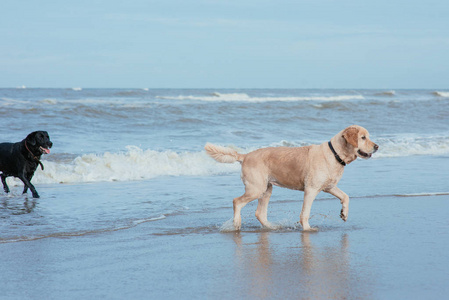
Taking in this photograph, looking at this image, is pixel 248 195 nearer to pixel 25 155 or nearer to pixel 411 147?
pixel 25 155

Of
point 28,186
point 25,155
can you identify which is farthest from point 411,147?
point 28,186

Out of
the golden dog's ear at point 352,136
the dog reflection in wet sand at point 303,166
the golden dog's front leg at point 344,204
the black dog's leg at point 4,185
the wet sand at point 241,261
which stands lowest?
the black dog's leg at point 4,185

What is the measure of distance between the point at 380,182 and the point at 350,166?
2.25 meters

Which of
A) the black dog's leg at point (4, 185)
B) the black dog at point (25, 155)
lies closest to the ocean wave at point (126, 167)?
the black dog's leg at point (4, 185)

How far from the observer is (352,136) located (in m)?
6.22

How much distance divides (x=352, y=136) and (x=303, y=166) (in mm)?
676

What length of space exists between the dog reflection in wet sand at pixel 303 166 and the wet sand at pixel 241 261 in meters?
0.39

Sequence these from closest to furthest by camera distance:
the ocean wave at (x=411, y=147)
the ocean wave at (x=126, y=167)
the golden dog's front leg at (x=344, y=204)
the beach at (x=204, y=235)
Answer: the beach at (x=204, y=235)
the golden dog's front leg at (x=344, y=204)
the ocean wave at (x=126, y=167)
the ocean wave at (x=411, y=147)

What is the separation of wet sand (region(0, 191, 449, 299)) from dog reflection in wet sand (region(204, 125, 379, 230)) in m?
0.39

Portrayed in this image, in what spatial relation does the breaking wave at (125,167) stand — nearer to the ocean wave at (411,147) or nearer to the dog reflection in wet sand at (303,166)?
the dog reflection in wet sand at (303,166)

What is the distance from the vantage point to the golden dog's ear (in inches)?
245

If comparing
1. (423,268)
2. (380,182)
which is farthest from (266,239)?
(380,182)

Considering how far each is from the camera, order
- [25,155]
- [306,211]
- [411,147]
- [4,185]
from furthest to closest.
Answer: [411,147], [4,185], [25,155], [306,211]

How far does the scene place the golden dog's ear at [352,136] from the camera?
6.21 meters
